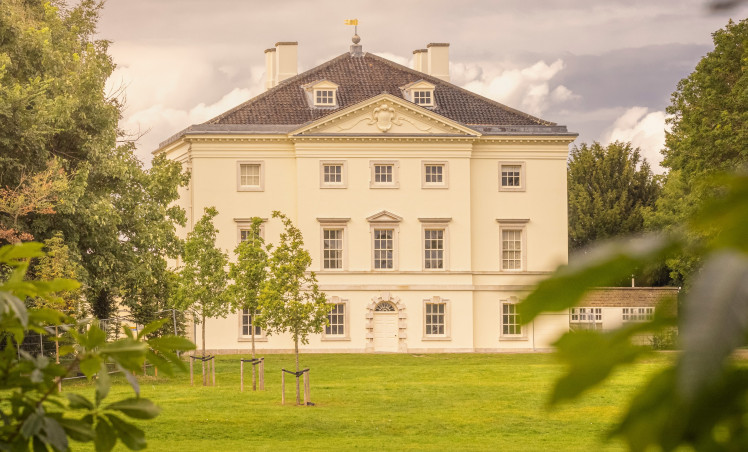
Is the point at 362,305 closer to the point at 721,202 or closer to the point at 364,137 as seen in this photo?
the point at 364,137

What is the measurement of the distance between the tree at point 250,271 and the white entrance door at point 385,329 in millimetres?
15449

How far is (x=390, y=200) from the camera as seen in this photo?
42.8 meters

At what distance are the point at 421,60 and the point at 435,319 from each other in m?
12.3

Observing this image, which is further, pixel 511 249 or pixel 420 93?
pixel 420 93

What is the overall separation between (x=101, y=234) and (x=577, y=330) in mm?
30067

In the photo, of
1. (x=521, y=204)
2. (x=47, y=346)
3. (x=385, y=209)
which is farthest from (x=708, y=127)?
(x=47, y=346)

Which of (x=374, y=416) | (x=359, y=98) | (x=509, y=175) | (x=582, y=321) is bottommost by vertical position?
(x=374, y=416)

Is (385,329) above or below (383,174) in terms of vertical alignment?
below

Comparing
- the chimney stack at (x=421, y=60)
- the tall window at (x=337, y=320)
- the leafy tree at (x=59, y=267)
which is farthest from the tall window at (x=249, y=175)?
the leafy tree at (x=59, y=267)

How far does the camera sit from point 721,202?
1.91 feet

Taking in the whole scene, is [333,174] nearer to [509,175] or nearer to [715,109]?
[509,175]

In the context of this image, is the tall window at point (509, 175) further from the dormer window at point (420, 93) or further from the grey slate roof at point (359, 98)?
the dormer window at point (420, 93)

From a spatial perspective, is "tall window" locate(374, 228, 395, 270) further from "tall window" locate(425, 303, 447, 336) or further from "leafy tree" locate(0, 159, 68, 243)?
"leafy tree" locate(0, 159, 68, 243)

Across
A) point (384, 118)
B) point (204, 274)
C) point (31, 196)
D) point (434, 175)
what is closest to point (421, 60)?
point (384, 118)
